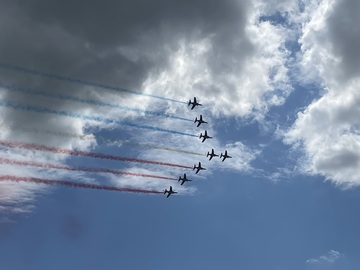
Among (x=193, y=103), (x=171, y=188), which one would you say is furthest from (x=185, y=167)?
(x=193, y=103)

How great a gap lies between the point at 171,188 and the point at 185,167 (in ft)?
41.0

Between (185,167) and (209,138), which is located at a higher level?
(209,138)

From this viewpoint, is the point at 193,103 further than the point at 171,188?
No

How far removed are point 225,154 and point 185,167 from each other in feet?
72.3

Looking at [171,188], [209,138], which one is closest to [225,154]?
[209,138]

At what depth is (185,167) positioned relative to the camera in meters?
159

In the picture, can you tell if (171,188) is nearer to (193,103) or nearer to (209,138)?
(209,138)

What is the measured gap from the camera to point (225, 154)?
171625 millimetres

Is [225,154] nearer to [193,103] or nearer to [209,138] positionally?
[209,138]

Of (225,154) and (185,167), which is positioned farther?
(225,154)

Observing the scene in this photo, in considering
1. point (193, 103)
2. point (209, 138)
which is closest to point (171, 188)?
point (209, 138)

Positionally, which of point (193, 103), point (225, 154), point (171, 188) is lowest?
point (171, 188)

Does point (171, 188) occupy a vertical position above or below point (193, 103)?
below
